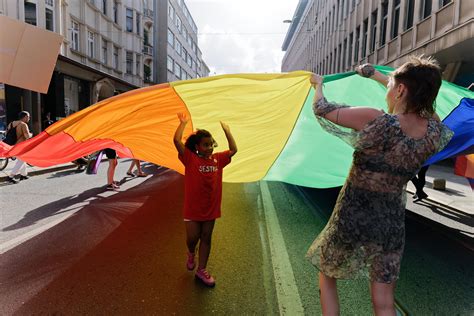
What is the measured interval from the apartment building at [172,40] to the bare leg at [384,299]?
45.6 m

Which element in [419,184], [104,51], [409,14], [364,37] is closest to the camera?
[419,184]

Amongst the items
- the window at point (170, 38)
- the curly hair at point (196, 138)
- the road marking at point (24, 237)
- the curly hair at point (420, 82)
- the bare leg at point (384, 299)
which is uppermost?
the window at point (170, 38)

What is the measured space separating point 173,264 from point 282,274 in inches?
48.1

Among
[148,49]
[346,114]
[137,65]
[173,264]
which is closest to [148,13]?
[148,49]

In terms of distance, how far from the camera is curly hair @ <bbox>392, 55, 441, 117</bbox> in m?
1.82

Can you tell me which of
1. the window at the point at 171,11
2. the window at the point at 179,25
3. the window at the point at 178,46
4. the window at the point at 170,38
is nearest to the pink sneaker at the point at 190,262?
the window at the point at 170,38

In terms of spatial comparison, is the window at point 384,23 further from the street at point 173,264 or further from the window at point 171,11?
the window at point 171,11

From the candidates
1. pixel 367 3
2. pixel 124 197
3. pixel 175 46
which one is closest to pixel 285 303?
pixel 124 197

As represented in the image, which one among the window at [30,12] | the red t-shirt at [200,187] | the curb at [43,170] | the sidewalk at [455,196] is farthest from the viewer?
the window at [30,12]

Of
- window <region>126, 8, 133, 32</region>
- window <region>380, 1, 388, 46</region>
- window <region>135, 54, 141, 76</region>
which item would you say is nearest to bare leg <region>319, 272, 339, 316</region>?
window <region>380, 1, 388, 46</region>

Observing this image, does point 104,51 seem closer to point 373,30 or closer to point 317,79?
point 373,30

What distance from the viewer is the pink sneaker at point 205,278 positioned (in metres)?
3.40

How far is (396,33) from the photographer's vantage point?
20.0m

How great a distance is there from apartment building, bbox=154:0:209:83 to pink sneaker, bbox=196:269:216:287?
144 ft
